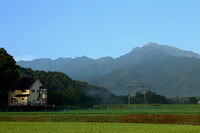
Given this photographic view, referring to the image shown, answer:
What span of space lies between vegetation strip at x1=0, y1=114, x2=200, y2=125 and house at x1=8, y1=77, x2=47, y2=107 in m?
37.5

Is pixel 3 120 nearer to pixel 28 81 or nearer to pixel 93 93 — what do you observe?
pixel 28 81

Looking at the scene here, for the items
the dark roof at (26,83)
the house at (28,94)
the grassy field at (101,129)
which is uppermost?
the dark roof at (26,83)

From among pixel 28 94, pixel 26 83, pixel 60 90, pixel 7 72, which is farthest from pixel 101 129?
pixel 60 90

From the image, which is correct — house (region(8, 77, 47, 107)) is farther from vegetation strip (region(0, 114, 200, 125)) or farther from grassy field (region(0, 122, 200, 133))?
grassy field (region(0, 122, 200, 133))

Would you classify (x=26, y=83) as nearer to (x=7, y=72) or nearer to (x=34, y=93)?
(x=34, y=93)

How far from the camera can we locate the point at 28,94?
9012 centimetres

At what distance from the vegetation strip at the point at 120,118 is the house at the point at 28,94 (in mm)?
37490

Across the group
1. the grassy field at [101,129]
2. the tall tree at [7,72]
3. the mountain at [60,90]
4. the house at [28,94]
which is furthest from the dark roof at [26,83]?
the grassy field at [101,129]

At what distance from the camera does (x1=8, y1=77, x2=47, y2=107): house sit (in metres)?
90.1

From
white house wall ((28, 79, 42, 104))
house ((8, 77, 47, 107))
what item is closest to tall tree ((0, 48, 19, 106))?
house ((8, 77, 47, 107))

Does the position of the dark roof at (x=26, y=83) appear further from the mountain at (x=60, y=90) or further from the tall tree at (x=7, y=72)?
the tall tree at (x=7, y=72)

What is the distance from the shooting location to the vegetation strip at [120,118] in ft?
140

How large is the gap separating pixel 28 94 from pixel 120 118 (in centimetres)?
4863

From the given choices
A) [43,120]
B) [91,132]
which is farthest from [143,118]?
[91,132]
